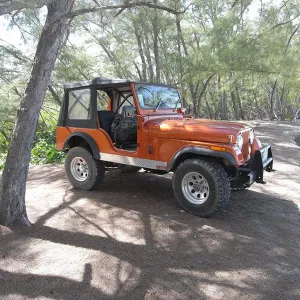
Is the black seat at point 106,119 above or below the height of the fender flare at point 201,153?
above

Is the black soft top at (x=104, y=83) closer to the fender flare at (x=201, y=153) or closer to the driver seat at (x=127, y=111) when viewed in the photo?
the driver seat at (x=127, y=111)

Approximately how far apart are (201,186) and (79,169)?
2.34 metres

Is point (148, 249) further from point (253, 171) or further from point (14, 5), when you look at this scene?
point (14, 5)

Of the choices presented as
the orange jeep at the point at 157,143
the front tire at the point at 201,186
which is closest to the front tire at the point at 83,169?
the orange jeep at the point at 157,143

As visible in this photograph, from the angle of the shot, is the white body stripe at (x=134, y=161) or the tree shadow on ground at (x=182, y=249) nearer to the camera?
the tree shadow on ground at (x=182, y=249)

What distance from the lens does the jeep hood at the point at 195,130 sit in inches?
152

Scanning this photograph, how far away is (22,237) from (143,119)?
2.30 m

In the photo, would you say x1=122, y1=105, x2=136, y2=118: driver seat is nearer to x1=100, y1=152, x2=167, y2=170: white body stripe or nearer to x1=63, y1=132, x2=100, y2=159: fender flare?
x1=63, y1=132, x2=100, y2=159: fender flare

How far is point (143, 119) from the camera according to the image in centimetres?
450

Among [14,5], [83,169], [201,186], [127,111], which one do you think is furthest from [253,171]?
[14,5]

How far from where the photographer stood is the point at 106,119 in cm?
520

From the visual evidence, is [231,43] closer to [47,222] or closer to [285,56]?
[285,56]

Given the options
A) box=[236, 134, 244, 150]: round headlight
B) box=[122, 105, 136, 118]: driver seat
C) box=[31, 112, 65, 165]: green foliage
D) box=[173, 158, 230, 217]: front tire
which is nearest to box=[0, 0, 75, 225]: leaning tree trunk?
box=[173, 158, 230, 217]: front tire

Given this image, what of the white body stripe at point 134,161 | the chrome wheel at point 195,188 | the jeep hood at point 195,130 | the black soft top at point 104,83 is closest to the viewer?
the jeep hood at point 195,130
